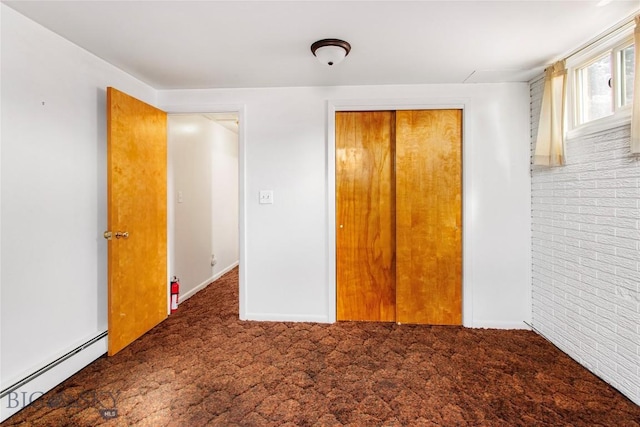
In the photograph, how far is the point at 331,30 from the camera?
1973 millimetres

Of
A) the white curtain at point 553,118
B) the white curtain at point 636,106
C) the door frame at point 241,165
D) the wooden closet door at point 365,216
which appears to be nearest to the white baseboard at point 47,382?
the door frame at point 241,165

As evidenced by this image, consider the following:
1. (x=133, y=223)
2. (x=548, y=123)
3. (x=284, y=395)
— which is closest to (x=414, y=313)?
(x=284, y=395)

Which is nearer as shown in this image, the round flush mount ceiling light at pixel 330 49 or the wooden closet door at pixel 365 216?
the round flush mount ceiling light at pixel 330 49

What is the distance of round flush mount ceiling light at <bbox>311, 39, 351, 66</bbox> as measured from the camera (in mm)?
2076

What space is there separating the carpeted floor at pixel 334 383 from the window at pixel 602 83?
1745mm

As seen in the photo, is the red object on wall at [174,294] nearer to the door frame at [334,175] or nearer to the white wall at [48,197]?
the white wall at [48,197]

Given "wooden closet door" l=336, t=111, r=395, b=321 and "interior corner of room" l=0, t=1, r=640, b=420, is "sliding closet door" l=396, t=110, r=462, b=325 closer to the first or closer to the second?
"interior corner of room" l=0, t=1, r=640, b=420

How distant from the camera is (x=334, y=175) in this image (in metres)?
3.01

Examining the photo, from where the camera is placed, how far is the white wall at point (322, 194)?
287 cm

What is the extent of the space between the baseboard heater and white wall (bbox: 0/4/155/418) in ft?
0.10

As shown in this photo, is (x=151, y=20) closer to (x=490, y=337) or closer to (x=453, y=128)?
(x=453, y=128)

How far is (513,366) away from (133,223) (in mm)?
3131

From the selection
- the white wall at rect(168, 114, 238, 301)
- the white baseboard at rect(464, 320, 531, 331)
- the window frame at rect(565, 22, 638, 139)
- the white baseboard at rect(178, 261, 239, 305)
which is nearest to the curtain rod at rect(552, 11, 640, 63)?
the window frame at rect(565, 22, 638, 139)

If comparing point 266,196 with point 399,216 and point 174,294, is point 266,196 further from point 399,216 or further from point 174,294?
point 174,294
